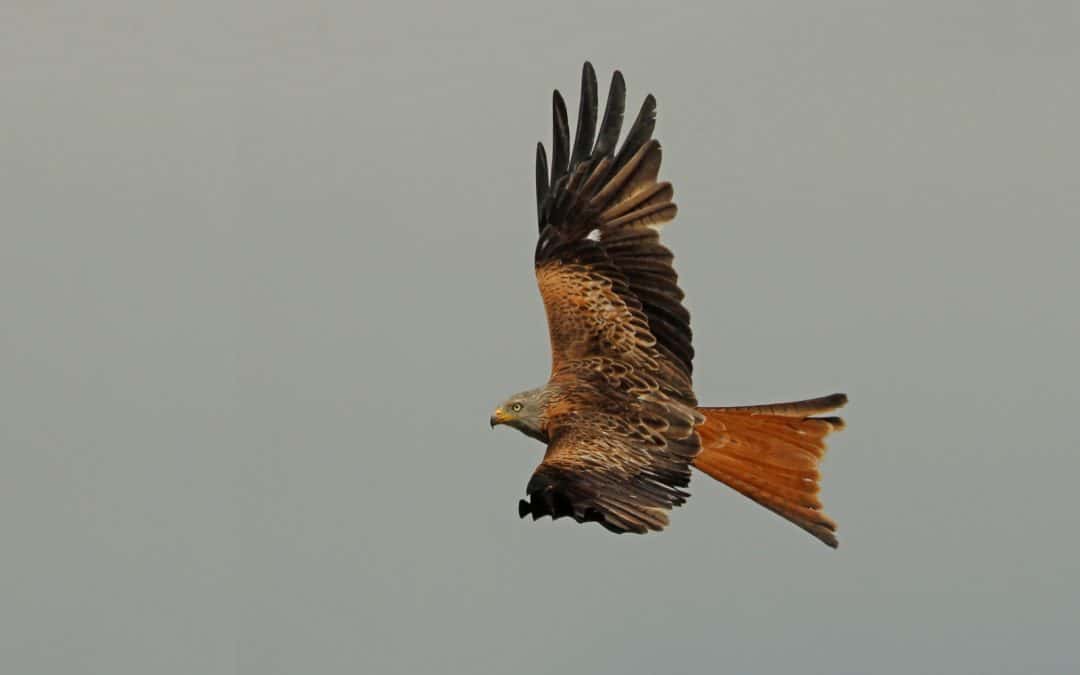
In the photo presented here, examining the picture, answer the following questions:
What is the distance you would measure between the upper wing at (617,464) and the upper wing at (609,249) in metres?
0.43

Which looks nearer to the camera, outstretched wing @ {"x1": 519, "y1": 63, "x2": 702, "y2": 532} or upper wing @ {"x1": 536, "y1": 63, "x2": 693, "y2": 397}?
outstretched wing @ {"x1": 519, "y1": 63, "x2": 702, "y2": 532}

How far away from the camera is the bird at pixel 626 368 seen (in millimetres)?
14477

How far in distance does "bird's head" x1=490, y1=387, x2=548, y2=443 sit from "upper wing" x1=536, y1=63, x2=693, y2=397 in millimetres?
545

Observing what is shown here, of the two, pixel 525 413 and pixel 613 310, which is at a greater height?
pixel 613 310

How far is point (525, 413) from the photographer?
1505 centimetres

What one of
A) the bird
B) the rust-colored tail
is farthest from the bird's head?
the rust-colored tail

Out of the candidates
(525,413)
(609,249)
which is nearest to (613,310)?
(609,249)

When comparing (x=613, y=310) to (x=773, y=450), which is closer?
→ (x=773, y=450)

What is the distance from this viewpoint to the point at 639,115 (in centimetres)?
1597

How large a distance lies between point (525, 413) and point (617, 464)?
116cm

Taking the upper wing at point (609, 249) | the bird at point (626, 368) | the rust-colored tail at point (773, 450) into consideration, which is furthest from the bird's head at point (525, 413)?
the rust-colored tail at point (773, 450)

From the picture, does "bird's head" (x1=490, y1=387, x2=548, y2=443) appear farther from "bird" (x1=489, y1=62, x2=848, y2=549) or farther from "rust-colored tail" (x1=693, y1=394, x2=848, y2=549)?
"rust-colored tail" (x1=693, y1=394, x2=848, y2=549)

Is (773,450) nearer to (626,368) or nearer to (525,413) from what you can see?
(626,368)

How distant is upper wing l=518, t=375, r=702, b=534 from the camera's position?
12906 mm
